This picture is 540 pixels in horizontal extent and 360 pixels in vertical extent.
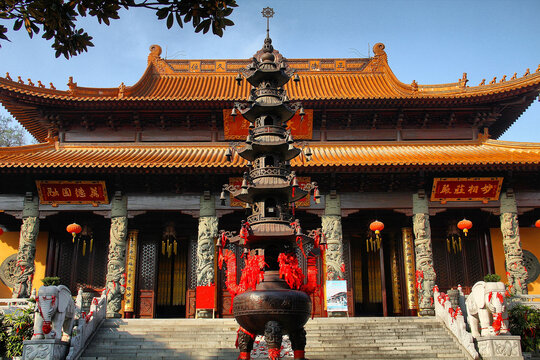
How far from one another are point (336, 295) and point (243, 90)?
8.72 meters

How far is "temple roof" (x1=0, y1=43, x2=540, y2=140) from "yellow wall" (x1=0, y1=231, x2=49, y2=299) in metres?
4.15

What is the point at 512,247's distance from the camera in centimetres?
1448

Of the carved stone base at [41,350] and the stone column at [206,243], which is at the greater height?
the stone column at [206,243]

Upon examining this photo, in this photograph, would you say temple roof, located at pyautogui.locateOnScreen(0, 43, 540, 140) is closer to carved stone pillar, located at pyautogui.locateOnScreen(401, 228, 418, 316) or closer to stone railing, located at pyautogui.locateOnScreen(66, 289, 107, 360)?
carved stone pillar, located at pyautogui.locateOnScreen(401, 228, 418, 316)

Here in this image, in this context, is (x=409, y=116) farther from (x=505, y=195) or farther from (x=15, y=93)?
(x=15, y=93)

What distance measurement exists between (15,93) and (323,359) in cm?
1225

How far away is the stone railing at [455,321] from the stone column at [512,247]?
2.56m

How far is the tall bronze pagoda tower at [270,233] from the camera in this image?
7.25 m

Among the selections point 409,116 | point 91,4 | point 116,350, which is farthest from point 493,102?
point 91,4

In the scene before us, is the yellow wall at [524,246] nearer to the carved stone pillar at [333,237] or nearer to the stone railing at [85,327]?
the carved stone pillar at [333,237]

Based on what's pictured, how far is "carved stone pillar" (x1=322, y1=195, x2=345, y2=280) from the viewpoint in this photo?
46.1ft

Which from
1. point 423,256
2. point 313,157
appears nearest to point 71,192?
point 313,157

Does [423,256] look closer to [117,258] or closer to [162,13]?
[117,258]

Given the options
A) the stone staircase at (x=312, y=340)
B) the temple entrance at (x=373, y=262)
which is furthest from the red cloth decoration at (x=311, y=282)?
the temple entrance at (x=373, y=262)
